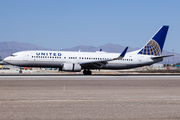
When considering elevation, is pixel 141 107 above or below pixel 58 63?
below

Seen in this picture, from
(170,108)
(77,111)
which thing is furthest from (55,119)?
(170,108)

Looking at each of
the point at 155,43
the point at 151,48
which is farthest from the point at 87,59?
the point at 155,43

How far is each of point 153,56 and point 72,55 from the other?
1525cm

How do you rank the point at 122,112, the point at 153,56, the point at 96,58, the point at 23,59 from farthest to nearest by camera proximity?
the point at 153,56, the point at 96,58, the point at 23,59, the point at 122,112

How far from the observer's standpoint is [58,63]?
123 feet

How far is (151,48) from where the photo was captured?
42.7 metres

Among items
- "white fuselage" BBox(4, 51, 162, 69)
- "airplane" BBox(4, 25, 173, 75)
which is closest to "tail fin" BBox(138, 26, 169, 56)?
"airplane" BBox(4, 25, 173, 75)

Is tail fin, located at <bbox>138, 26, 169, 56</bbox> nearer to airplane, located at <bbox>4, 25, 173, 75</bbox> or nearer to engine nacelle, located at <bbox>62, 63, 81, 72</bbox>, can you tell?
airplane, located at <bbox>4, 25, 173, 75</bbox>

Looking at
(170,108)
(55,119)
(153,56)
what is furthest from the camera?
(153,56)

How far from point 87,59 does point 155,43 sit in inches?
540

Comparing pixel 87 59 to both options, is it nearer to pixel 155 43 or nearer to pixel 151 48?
pixel 151 48

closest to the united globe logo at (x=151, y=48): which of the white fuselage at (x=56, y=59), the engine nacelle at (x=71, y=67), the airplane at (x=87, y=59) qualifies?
the airplane at (x=87, y=59)

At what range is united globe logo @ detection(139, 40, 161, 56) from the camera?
140ft

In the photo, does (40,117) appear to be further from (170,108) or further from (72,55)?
(72,55)
